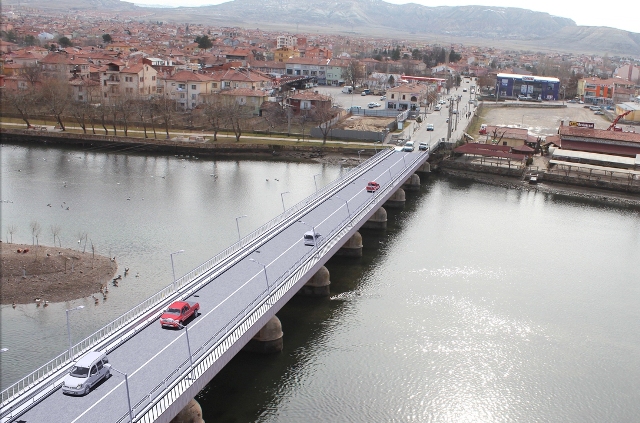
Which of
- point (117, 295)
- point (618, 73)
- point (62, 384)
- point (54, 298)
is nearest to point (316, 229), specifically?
point (117, 295)

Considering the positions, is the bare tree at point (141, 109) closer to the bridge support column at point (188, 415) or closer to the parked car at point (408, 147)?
the parked car at point (408, 147)

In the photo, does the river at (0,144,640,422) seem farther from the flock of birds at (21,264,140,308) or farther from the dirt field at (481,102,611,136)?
the dirt field at (481,102,611,136)

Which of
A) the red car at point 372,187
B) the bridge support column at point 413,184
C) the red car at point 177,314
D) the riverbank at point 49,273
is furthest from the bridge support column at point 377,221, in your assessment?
the red car at point 177,314

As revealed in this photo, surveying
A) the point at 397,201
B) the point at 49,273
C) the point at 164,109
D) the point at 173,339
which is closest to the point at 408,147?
the point at 397,201

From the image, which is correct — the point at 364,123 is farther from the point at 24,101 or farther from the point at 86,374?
the point at 86,374

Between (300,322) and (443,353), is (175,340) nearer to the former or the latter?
(300,322)

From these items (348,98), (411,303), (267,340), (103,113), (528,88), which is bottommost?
(411,303)
